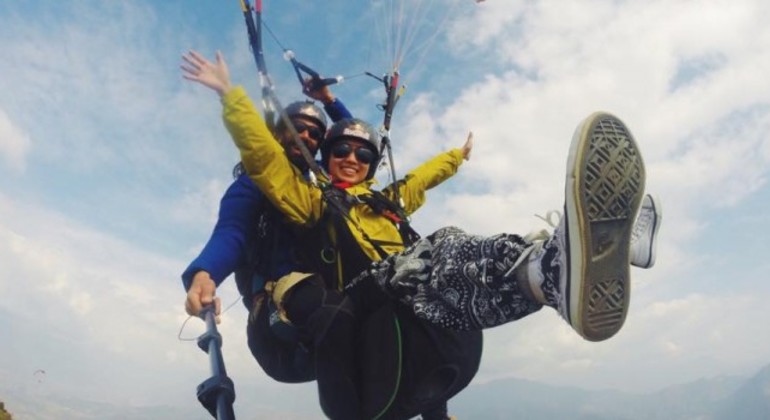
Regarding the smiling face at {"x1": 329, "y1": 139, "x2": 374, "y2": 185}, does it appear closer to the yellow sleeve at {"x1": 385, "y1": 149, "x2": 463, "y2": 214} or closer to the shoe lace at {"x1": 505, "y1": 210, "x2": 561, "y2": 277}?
the yellow sleeve at {"x1": 385, "y1": 149, "x2": 463, "y2": 214}

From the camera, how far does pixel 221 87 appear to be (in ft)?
10.5

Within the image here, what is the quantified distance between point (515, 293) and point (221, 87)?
7.49ft

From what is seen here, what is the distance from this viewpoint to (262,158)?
3.25 metres

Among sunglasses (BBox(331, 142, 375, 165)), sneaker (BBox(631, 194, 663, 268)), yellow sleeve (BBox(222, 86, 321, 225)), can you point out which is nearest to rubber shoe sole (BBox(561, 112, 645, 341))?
sneaker (BBox(631, 194, 663, 268))

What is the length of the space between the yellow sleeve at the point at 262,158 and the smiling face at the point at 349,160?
2.86 ft

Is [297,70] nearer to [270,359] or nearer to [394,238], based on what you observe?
[394,238]

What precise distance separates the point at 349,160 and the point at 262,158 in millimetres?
1241

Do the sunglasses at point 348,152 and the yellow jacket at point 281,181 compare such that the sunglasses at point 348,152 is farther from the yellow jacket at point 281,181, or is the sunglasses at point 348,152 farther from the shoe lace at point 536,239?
the shoe lace at point 536,239

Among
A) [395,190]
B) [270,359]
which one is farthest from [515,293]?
[395,190]

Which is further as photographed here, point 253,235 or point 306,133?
point 306,133

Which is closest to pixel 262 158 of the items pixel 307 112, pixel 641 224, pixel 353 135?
pixel 353 135

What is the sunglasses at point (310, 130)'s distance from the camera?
478cm

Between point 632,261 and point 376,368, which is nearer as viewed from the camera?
point 632,261

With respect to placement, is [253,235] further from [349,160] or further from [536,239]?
[536,239]
